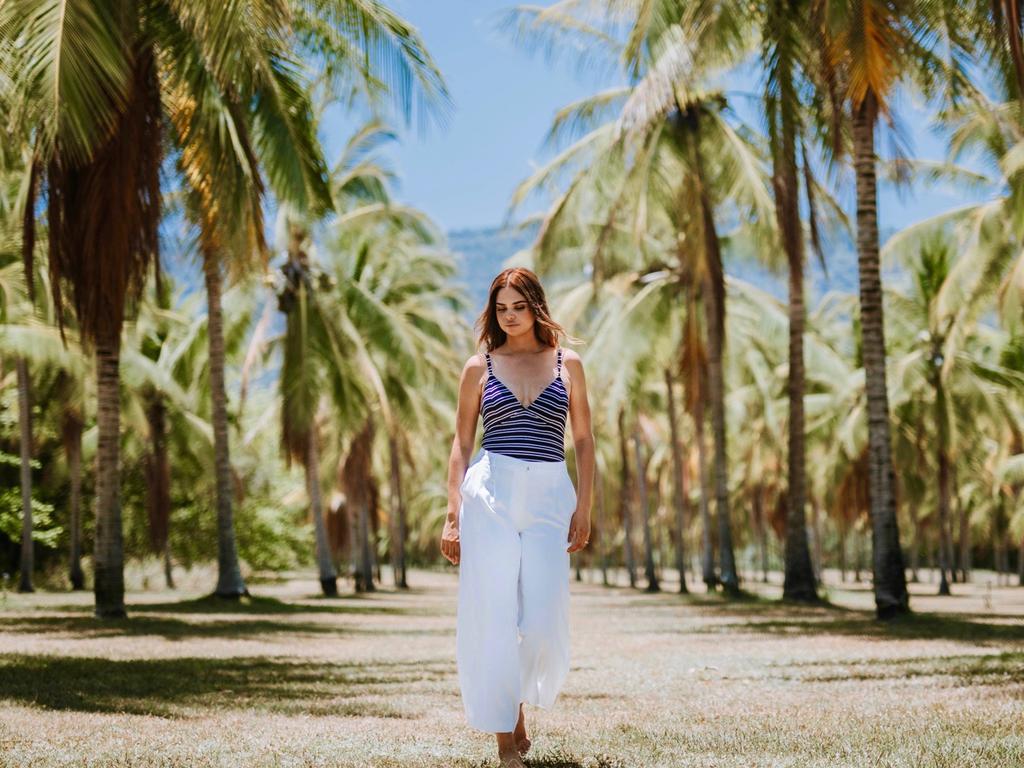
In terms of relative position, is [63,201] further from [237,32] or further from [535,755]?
[535,755]

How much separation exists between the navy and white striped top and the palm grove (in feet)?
20.0

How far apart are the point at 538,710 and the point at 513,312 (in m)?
3.07

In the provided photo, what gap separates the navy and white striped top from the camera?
16.1ft

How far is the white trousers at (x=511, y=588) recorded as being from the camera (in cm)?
472

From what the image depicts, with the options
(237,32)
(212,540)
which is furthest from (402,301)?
(237,32)

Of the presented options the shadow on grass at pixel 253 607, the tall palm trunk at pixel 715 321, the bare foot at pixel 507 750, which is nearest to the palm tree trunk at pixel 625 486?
the tall palm trunk at pixel 715 321

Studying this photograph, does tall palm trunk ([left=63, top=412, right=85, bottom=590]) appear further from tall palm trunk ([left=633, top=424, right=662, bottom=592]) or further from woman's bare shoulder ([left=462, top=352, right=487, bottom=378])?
woman's bare shoulder ([left=462, top=352, right=487, bottom=378])

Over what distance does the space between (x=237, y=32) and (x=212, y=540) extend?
25.7 metres

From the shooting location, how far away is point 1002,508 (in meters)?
47.0

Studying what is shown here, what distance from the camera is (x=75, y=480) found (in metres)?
25.8

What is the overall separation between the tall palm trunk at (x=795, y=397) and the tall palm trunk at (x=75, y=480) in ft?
49.9

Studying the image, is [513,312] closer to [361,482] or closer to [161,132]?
[161,132]

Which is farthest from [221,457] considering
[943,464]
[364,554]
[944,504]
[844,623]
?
[944,504]

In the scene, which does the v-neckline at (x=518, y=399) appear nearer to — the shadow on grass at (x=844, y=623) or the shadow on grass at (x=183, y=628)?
the shadow on grass at (x=844, y=623)
